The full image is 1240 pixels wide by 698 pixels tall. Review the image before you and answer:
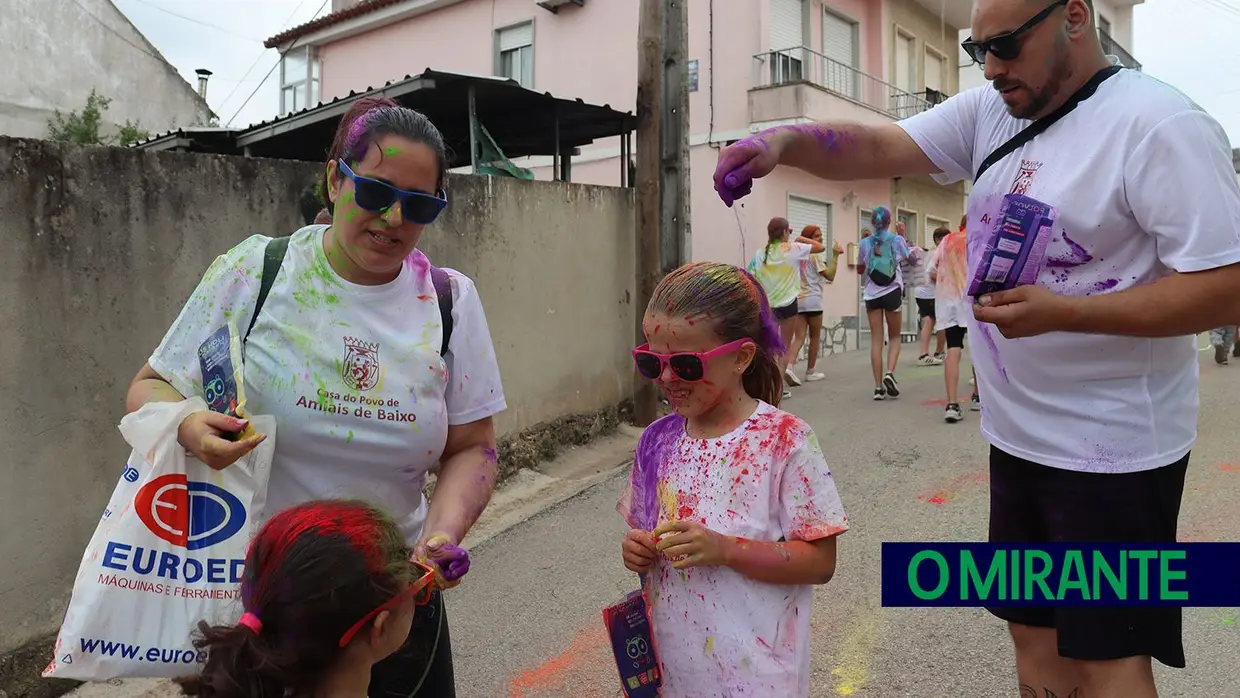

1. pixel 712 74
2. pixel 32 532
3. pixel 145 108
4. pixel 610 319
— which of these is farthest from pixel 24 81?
pixel 32 532

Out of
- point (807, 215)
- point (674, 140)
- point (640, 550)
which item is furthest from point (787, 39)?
point (640, 550)

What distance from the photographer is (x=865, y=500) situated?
543cm

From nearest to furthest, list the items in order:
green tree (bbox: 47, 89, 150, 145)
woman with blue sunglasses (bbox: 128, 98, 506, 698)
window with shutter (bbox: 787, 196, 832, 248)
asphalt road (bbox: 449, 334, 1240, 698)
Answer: woman with blue sunglasses (bbox: 128, 98, 506, 698) → asphalt road (bbox: 449, 334, 1240, 698) → window with shutter (bbox: 787, 196, 832, 248) → green tree (bbox: 47, 89, 150, 145)

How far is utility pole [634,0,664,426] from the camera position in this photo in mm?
7207

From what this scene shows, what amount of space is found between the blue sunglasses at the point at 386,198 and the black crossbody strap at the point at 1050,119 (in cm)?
137

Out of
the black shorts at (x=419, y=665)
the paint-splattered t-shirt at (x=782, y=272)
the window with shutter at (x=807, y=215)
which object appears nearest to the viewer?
the black shorts at (x=419, y=665)

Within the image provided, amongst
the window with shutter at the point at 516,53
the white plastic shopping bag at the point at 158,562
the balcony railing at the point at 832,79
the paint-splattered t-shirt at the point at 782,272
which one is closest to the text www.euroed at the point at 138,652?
the white plastic shopping bag at the point at 158,562

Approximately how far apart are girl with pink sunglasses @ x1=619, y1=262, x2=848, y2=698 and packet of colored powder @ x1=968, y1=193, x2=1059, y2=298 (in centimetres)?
54

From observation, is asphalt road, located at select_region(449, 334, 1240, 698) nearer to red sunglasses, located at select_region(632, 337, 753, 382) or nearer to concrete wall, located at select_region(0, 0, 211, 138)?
red sunglasses, located at select_region(632, 337, 753, 382)

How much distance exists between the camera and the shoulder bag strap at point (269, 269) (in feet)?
6.12

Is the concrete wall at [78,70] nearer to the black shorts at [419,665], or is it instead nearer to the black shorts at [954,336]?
the black shorts at [954,336]

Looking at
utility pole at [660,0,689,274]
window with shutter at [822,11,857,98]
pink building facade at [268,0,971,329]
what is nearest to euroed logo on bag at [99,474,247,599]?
utility pole at [660,0,689,274]

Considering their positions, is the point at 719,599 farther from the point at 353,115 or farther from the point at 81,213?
the point at 81,213

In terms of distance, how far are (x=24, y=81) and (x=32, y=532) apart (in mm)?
15993
